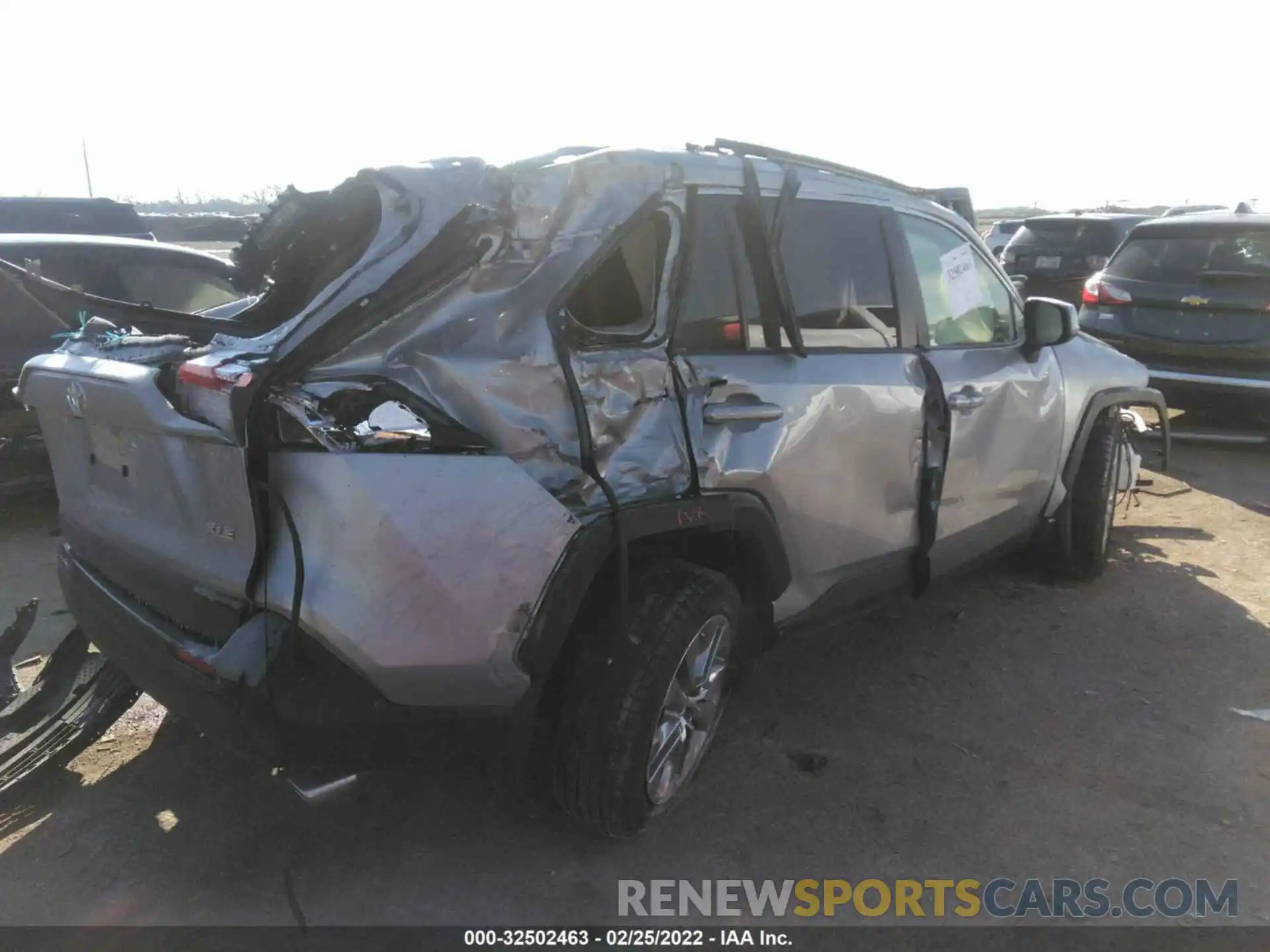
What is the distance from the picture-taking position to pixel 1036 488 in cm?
434

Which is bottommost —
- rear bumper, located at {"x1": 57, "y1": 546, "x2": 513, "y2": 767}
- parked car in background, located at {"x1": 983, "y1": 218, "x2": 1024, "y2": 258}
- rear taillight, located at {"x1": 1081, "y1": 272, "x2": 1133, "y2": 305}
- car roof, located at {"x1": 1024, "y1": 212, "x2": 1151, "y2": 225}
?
parked car in background, located at {"x1": 983, "y1": 218, "x2": 1024, "y2": 258}

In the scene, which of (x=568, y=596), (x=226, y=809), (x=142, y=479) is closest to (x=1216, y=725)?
(x=568, y=596)

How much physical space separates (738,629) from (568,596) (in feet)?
2.63

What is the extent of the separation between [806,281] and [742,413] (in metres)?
0.65

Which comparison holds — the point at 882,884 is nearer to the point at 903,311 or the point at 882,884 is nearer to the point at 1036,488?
the point at 903,311

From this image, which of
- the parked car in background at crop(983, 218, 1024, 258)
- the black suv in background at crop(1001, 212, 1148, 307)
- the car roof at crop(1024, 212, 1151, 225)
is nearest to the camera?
the black suv in background at crop(1001, 212, 1148, 307)

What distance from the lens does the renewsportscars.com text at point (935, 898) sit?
2.59m

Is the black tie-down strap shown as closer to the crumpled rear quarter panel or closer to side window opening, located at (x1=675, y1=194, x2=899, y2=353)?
side window opening, located at (x1=675, y1=194, x2=899, y2=353)

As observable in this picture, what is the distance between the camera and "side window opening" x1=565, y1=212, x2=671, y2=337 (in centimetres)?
255

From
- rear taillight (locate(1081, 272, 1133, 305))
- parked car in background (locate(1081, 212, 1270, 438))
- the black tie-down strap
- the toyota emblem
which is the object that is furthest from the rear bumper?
rear taillight (locate(1081, 272, 1133, 305))

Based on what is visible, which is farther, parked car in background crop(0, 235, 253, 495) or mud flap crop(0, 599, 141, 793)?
parked car in background crop(0, 235, 253, 495)

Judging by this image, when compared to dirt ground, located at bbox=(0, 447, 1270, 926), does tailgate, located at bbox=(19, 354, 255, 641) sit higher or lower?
higher

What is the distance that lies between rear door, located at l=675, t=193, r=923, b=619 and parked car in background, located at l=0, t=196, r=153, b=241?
7929 millimetres

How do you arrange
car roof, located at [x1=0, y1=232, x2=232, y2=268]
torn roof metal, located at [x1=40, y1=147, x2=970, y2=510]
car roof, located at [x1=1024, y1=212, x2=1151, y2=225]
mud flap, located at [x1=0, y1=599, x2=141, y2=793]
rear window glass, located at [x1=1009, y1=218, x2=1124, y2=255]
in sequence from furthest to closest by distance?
1. car roof, located at [x1=1024, y1=212, x2=1151, y2=225]
2. rear window glass, located at [x1=1009, y1=218, x2=1124, y2=255]
3. car roof, located at [x1=0, y1=232, x2=232, y2=268]
4. mud flap, located at [x1=0, y1=599, x2=141, y2=793]
5. torn roof metal, located at [x1=40, y1=147, x2=970, y2=510]
